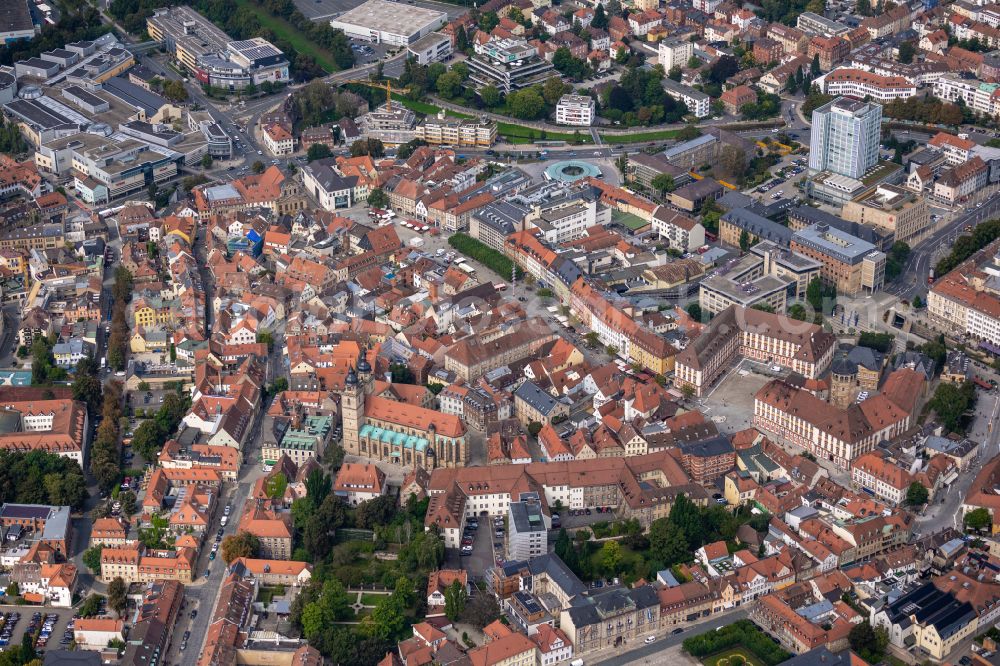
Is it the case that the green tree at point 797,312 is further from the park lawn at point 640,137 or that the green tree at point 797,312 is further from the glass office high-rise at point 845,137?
the park lawn at point 640,137

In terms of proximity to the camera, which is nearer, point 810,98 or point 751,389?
point 751,389

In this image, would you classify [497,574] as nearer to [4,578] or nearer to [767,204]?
[4,578]

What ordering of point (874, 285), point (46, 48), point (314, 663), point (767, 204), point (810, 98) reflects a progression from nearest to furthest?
point (314, 663) < point (874, 285) < point (767, 204) < point (810, 98) < point (46, 48)

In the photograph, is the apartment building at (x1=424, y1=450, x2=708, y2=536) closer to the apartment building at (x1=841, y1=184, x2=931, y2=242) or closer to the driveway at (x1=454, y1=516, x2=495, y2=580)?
the driveway at (x1=454, y1=516, x2=495, y2=580)

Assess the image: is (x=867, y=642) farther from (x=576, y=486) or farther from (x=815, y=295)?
(x=815, y=295)

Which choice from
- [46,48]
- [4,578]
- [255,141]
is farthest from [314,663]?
[46,48]

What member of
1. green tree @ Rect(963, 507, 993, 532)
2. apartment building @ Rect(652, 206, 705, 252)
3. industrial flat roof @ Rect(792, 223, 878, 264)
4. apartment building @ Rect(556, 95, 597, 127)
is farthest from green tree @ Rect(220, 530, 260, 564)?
apartment building @ Rect(556, 95, 597, 127)

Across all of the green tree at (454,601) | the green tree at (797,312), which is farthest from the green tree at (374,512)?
the green tree at (797,312)
